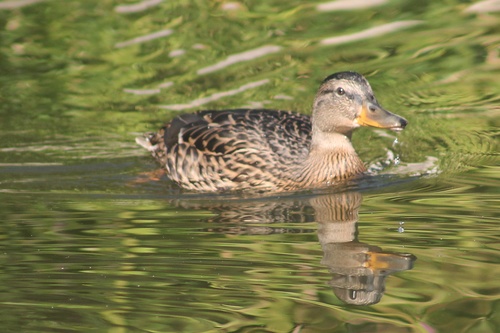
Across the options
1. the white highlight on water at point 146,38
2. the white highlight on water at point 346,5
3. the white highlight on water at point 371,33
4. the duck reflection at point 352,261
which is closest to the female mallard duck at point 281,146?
the duck reflection at point 352,261

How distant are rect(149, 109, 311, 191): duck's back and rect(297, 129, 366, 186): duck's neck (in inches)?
4.4

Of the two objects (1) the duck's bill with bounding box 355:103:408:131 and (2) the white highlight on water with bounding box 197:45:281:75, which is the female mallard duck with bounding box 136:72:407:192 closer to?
(1) the duck's bill with bounding box 355:103:408:131

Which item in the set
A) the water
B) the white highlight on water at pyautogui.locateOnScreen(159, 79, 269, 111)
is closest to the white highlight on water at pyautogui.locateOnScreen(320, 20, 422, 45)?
the water

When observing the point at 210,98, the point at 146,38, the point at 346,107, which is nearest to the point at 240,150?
the point at 346,107

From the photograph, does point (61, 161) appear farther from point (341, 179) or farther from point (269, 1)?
point (269, 1)

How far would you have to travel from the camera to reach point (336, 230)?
842cm

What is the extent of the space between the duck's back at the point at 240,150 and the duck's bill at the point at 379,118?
0.81 meters

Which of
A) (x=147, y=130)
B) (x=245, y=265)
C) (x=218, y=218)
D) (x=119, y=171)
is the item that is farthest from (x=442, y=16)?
(x=245, y=265)

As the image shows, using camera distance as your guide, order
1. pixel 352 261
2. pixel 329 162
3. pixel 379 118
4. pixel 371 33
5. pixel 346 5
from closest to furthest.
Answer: pixel 352 261, pixel 379 118, pixel 329 162, pixel 371 33, pixel 346 5

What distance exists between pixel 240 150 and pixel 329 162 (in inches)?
33.7

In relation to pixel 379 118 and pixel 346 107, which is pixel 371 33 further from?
pixel 379 118

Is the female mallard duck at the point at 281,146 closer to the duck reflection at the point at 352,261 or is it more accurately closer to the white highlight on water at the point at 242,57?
the duck reflection at the point at 352,261

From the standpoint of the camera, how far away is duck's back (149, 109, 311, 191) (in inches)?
426

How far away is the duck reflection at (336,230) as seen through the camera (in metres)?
6.98
